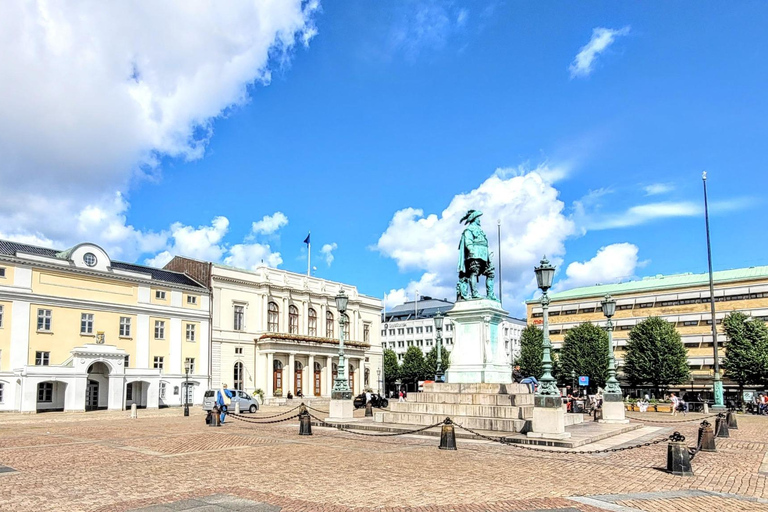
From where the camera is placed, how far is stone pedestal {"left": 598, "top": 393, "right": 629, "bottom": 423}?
972 inches

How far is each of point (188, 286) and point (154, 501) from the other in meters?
47.2

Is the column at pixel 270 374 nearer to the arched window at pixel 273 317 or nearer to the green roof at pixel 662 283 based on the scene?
the arched window at pixel 273 317

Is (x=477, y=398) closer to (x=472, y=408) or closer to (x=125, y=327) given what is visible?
(x=472, y=408)

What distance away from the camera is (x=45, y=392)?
41.8 meters

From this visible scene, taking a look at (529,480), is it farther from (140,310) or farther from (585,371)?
(585,371)

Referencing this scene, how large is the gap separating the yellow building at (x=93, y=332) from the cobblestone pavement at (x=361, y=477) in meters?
27.0

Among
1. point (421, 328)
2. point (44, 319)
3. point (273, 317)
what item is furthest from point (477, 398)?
point (421, 328)

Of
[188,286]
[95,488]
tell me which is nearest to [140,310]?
[188,286]

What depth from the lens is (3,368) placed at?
40844 millimetres

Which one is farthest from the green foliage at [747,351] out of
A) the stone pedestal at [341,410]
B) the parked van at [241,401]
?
the stone pedestal at [341,410]

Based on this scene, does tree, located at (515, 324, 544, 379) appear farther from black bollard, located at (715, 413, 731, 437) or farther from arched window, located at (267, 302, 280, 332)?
black bollard, located at (715, 413, 731, 437)

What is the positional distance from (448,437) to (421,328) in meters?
102

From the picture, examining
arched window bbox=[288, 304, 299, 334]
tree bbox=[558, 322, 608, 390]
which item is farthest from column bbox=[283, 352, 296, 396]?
tree bbox=[558, 322, 608, 390]

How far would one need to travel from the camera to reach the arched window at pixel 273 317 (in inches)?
2435
